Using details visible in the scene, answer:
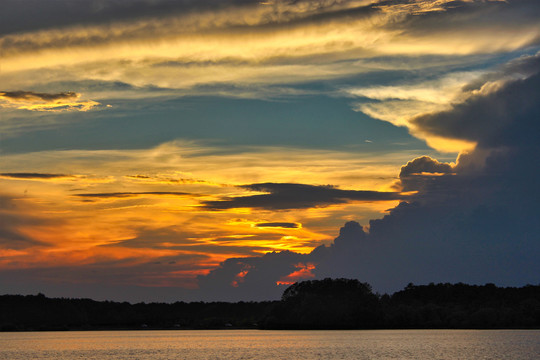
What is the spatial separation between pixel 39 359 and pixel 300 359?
61.6 m

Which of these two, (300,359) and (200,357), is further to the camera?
(200,357)

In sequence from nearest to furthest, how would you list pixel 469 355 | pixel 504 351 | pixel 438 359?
pixel 438 359, pixel 469 355, pixel 504 351

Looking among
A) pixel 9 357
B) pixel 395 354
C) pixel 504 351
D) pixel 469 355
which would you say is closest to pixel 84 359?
pixel 9 357

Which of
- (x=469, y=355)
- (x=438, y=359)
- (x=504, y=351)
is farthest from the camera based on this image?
(x=504, y=351)

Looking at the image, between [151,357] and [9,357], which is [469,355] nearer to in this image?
[151,357]

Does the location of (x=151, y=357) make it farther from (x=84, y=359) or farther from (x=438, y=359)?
(x=438, y=359)

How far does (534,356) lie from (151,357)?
87.6 metres

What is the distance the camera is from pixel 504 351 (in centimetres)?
16588

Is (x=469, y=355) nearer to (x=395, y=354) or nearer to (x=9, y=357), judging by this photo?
(x=395, y=354)

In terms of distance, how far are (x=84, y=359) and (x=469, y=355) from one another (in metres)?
90.4

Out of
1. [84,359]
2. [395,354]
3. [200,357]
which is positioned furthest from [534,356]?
Result: [84,359]

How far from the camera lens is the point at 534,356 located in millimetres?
146750

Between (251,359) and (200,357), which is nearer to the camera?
(251,359)

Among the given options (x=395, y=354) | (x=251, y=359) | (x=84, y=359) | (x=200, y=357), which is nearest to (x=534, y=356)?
(x=395, y=354)
